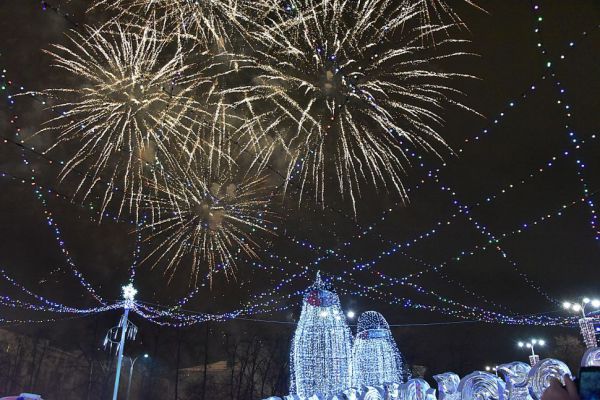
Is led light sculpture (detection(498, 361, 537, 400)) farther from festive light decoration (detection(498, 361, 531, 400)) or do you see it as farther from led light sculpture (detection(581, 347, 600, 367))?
led light sculpture (detection(581, 347, 600, 367))

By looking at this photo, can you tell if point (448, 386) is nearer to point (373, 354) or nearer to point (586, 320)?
point (373, 354)

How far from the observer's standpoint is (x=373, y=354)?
17.0 meters

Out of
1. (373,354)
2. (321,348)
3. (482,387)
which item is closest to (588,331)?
(373,354)

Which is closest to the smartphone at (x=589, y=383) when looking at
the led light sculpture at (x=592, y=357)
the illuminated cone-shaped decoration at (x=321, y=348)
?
the led light sculpture at (x=592, y=357)

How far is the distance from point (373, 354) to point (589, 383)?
1625cm

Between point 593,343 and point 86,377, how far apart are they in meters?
32.7

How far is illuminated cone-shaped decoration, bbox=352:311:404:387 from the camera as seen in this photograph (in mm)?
16578

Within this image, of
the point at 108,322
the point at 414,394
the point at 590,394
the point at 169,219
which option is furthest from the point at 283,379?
the point at 590,394

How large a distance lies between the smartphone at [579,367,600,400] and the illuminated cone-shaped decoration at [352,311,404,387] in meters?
15.7

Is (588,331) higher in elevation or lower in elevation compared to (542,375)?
higher

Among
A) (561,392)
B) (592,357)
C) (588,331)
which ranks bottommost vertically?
(561,392)

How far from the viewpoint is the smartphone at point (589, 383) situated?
60.2 inches

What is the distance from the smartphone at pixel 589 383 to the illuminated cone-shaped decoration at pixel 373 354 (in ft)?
51.6

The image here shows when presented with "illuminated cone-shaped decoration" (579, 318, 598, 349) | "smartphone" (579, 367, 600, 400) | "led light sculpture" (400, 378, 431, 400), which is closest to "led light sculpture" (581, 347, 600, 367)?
"led light sculpture" (400, 378, 431, 400)
